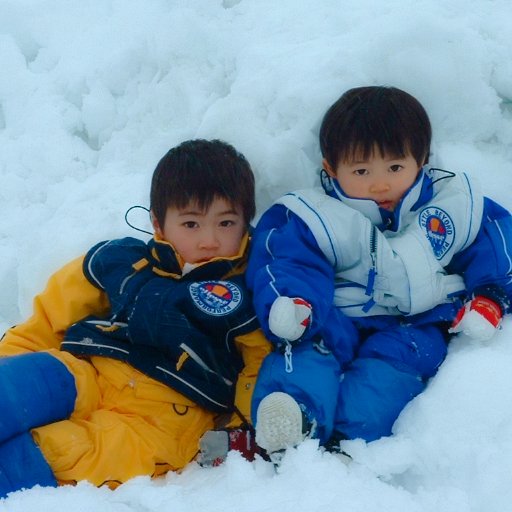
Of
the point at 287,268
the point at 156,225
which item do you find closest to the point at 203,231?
the point at 156,225

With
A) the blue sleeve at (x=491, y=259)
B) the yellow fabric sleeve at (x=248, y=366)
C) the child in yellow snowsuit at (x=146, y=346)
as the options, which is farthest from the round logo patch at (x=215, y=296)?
the blue sleeve at (x=491, y=259)

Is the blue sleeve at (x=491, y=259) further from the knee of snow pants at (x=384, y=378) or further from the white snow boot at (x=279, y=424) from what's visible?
the white snow boot at (x=279, y=424)

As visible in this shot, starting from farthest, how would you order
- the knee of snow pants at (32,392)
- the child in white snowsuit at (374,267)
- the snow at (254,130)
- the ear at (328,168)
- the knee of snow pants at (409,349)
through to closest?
A: the ear at (328,168) → the knee of snow pants at (409,349) → the child in white snowsuit at (374,267) → the knee of snow pants at (32,392) → the snow at (254,130)

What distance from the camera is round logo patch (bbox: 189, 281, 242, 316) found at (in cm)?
199

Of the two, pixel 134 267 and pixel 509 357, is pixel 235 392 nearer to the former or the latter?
pixel 134 267

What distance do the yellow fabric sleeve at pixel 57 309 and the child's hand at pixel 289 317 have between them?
664mm

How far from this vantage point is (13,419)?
1729 mm

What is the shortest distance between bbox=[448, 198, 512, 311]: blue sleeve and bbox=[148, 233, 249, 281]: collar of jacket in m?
0.65

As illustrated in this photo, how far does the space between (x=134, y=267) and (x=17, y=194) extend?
38.4 inches

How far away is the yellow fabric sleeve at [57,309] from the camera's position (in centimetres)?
214

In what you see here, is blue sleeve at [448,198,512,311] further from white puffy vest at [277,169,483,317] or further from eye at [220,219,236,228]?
Answer: eye at [220,219,236,228]

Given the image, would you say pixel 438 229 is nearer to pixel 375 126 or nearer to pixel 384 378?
pixel 375 126

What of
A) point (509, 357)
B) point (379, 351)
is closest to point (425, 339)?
point (379, 351)

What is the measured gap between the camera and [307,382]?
1.78 meters
